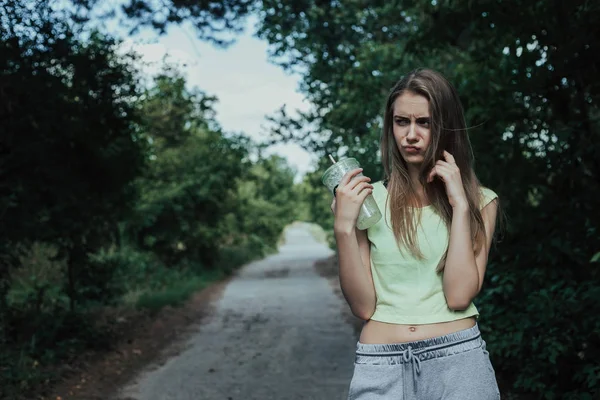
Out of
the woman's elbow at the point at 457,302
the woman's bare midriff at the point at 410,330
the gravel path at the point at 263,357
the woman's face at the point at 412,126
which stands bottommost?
the gravel path at the point at 263,357

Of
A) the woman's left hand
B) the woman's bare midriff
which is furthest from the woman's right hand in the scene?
the woman's bare midriff

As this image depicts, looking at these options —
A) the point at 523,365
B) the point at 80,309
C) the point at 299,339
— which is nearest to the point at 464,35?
the point at 523,365

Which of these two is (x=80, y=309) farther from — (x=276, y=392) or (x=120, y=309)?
(x=276, y=392)

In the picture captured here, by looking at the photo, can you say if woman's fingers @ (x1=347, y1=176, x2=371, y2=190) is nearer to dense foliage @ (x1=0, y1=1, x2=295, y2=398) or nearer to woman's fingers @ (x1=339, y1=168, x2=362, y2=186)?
woman's fingers @ (x1=339, y1=168, x2=362, y2=186)

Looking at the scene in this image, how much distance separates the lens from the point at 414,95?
217cm

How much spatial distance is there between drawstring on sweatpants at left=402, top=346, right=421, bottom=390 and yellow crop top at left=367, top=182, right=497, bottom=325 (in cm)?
9

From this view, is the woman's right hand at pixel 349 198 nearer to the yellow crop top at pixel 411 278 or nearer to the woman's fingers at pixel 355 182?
the woman's fingers at pixel 355 182

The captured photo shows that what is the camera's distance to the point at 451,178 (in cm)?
212

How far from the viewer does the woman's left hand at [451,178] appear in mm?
2084

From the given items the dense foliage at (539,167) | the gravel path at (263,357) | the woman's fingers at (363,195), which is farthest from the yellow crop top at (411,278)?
the gravel path at (263,357)

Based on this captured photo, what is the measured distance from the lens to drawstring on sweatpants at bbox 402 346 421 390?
2.03 m

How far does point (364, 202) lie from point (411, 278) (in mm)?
269

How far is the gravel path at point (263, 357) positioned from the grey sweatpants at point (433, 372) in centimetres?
525

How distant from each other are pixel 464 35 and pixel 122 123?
494 cm
